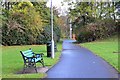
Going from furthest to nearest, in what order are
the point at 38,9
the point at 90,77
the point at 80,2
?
the point at 80,2 → the point at 38,9 → the point at 90,77

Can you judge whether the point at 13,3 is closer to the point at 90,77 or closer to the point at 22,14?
the point at 22,14

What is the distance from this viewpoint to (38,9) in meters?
46.7

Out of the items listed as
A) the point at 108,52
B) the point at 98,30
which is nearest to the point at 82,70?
the point at 108,52

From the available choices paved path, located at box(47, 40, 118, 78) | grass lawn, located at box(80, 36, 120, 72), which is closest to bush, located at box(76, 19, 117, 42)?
grass lawn, located at box(80, 36, 120, 72)

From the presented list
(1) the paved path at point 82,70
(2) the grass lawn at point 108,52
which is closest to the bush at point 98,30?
(2) the grass lawn at point 108,52

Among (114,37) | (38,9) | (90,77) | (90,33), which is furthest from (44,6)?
(90,77)

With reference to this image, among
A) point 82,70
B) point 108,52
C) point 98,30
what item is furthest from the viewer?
point 98,30

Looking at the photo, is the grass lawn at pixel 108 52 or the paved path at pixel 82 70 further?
the grass lawn at pixel 108 52

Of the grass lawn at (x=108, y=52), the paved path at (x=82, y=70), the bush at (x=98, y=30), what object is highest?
the bush at (x=98, y=30)

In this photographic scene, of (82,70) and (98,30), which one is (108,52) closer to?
(82,70)

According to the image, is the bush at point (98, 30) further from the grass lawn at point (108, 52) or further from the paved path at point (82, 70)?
the paved path at point (82, 70)

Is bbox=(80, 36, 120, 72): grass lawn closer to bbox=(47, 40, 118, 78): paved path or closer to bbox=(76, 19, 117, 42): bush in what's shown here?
bbox=(47, 40, 118, 78): paved path

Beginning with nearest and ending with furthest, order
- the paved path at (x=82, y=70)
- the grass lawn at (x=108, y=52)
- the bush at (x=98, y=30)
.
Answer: the paved path at (x=82, y=70) < the grass lawn at (x=108, y=52) < the bush at (x=98, y=30)

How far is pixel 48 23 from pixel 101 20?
926 centimetres
